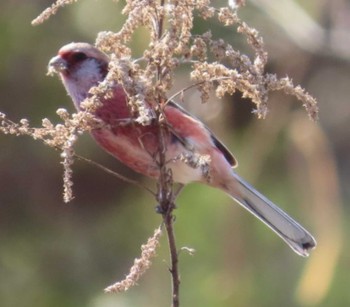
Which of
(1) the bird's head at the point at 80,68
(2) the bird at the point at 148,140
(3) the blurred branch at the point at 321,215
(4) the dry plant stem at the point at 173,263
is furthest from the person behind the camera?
(3) the blurred branch at the point at 321,215

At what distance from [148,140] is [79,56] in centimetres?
72

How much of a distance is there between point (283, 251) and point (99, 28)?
6.24 feet

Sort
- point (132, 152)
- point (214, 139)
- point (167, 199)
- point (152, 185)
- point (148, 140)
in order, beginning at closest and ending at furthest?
point (167, 199) < point (148, 140) < point (132, 152) < point (214, 139) < point (152, 185)

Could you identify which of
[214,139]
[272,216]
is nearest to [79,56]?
[214,139]

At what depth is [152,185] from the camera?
6766mm

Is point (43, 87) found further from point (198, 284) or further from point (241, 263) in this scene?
point (241, 263)

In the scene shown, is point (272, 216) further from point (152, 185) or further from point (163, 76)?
point (152, 185)

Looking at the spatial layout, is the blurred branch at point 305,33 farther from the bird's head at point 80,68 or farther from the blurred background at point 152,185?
the bird's head at point 80,68

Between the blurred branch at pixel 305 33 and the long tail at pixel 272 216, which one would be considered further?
the blurred branch at pixel 305 33

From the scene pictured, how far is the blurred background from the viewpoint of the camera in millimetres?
6543

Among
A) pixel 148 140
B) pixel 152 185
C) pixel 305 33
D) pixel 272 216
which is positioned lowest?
pixel 148 140

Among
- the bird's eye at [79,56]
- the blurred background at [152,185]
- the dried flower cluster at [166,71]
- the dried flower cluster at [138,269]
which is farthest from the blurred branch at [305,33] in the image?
the dried flower cluster at [138,269]

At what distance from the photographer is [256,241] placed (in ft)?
23.7

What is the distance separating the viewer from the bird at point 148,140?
3.45 meters
